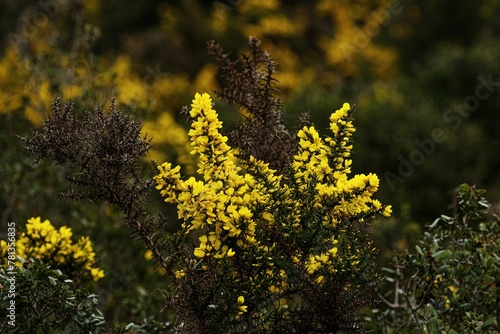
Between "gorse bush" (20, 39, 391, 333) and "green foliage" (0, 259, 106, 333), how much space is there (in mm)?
549

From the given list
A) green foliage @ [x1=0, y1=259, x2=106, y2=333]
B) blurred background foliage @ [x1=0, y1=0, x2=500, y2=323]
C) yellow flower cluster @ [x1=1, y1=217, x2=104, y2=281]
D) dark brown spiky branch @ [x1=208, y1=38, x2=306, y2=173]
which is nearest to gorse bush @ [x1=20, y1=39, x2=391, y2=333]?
Answer: dark brown spiky branch @ [x1=208, y1=38, x2=306, y2=173]

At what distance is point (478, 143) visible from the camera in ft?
36.6

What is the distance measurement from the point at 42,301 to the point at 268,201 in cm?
129

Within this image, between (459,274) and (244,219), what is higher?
(459,274)

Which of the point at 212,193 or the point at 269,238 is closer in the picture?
the point at 212,193

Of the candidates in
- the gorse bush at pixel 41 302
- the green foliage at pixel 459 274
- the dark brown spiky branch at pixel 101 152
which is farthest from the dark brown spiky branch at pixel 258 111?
the gorse bush at pixel 41 302

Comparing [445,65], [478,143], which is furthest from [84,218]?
[445,65]

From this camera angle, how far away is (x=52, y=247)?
403 cm

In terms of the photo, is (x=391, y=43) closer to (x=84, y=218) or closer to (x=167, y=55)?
(x=167, y=55)

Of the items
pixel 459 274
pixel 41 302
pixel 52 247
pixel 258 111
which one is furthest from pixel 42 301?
pixel 459 274

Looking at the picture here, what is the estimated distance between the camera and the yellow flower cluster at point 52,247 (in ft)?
13.1

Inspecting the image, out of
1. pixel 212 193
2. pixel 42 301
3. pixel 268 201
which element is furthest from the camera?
pixel 42 301

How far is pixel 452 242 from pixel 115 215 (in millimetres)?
3376

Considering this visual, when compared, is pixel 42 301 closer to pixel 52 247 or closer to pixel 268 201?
pixel 52 247
